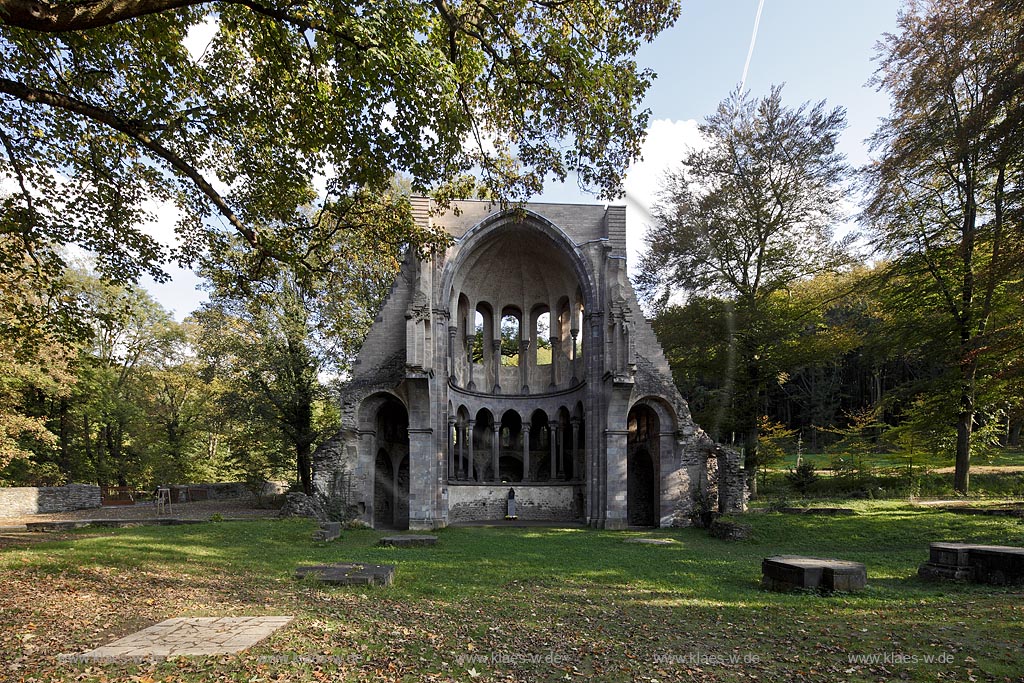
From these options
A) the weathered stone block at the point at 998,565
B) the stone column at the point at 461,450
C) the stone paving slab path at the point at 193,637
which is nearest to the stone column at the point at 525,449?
the stone column at the point at 461,450

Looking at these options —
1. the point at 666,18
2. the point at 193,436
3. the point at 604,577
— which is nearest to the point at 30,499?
the point at 193,436

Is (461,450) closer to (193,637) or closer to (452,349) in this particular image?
(452,349)

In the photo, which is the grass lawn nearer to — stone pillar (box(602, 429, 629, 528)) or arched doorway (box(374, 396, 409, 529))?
stone pillar (box(602, 429, 629, 528))

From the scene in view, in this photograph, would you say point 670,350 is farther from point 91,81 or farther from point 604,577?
point 91,81

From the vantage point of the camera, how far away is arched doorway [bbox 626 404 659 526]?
24.9m

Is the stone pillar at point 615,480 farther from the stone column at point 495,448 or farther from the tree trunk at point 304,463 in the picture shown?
the tree trunk at point 304,463

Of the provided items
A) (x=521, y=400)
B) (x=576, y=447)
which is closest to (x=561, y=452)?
(x=576, y=447)

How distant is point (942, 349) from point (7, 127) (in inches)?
958

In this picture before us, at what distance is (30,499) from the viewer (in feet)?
76.4

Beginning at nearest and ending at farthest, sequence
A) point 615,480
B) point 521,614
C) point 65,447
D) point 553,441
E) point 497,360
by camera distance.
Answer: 1. point 521,614
2. point 615,480
3. point 553,441
4. point 497,360
5. point 65,447

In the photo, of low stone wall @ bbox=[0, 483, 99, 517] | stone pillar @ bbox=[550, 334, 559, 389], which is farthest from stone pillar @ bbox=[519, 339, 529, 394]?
low stone wall @ bbox=[0, 483, 99, 517]

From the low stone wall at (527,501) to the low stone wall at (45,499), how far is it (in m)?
16.1

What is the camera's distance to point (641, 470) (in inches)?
1022

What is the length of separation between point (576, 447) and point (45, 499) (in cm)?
2170
